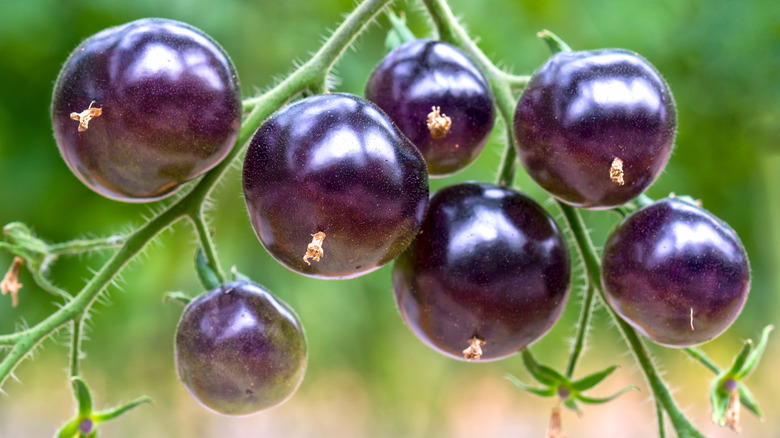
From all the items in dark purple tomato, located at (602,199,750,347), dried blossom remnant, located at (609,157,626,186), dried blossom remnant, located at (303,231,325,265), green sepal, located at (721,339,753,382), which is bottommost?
green sepal, located at (721,339,753,382)

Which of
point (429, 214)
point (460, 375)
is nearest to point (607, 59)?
point (429, 214)

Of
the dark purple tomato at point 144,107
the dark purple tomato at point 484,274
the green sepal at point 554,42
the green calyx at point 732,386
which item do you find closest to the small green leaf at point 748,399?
the green calyx at point 732,386

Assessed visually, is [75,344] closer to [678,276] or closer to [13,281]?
[13,281]

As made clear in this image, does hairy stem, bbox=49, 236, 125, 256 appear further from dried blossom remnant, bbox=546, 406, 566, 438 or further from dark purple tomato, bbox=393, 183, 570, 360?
dried blossom remnant, bbox=546, 406, 566, 438

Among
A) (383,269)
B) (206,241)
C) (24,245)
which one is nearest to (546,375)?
(206,241)

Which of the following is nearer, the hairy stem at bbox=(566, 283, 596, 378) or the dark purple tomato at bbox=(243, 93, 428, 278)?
the dark purple tomato at bbox=(243, 93, 428, 278)

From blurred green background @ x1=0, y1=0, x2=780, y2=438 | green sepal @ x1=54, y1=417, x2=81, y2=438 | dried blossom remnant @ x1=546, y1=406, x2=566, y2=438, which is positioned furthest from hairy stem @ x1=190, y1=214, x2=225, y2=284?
blurred green background @ x1=0, y1=0, x2=780, y2=438
